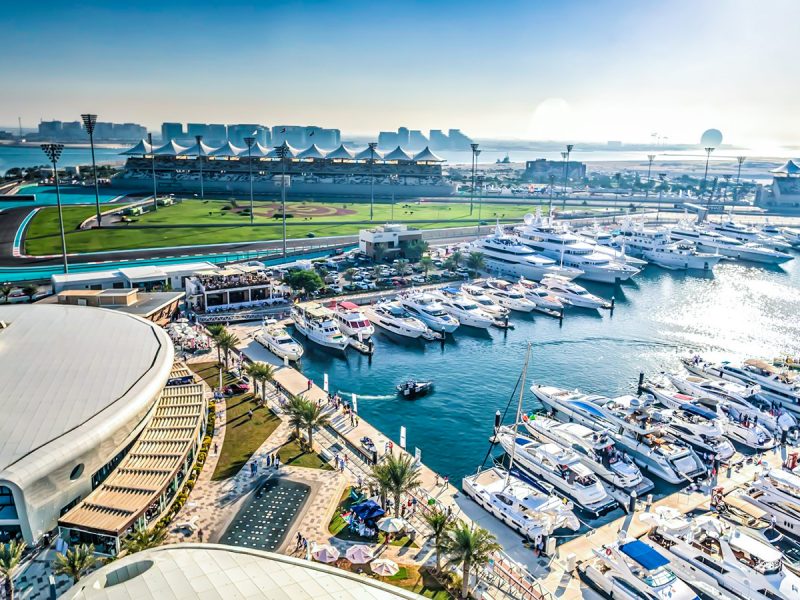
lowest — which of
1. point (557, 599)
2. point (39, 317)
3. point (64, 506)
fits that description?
point (557, 599)

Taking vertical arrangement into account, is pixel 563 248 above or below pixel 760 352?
above

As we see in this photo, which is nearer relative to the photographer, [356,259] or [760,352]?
[760,352]

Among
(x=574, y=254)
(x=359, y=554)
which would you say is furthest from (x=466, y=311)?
(x=359, y=554)

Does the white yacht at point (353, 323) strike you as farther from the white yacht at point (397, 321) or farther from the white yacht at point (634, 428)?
the white yacht at point (634, 428)

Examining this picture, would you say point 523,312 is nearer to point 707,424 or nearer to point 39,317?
point 707,424

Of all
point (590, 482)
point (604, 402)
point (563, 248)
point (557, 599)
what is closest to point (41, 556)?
point (557, 599)

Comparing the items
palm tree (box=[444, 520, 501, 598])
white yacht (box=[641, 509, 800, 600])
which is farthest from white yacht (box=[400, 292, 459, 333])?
palm tree (box=[444, 520, 501, 598])

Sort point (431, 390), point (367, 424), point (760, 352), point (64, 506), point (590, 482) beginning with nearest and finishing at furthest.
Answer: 1. point (64, 506)
2. point (590, 482)
3. point (367, 424)
4. point (431, 390)
5. point (760, 352)

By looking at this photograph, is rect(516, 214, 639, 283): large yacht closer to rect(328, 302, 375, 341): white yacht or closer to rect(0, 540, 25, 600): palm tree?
rect(328, 302, 375, 341): white yacht
